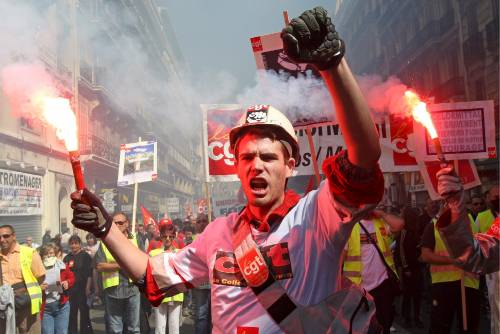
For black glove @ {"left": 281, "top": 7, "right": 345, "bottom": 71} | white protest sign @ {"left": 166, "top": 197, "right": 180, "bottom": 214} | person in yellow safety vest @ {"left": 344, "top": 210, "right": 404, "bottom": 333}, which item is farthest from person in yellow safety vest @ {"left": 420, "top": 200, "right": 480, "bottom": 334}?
white protest sign @ {"left": 166, "top": 197, "right": 180, "bottom": 214}

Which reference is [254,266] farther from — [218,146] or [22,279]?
[218,146]

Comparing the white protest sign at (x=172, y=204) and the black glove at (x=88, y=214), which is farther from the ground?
the white protest sign at (x=172, y=204)

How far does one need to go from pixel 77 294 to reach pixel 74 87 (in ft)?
51.8

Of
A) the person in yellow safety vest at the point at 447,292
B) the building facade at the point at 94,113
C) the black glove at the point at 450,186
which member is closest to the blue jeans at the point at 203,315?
the person in yellow safety vest at the point at 447,292

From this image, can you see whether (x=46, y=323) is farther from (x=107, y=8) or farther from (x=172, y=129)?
(x=172, y=129)

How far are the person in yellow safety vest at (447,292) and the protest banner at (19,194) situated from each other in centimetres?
1204

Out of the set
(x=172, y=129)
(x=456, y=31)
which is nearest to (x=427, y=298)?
(x=456, y=31)

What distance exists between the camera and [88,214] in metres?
Result: 2.33

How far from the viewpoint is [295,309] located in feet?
6.76

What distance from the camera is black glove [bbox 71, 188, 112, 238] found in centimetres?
231

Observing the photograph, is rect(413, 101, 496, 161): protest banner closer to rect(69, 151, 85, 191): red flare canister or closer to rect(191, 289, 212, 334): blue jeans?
rect(191, 289, 212, 334): blue jeans

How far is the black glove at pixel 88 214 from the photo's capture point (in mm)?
2311

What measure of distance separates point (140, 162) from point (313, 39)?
6.99 metres

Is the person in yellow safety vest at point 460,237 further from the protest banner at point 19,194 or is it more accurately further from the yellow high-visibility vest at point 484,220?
the protest banner at point 19,194
